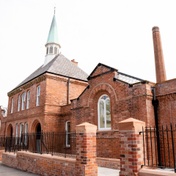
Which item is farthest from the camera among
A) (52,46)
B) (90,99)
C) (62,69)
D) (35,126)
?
(52,46)

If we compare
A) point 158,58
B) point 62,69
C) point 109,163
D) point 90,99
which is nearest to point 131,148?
point 109,163

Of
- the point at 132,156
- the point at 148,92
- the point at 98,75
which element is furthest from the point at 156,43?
the point at 132,156

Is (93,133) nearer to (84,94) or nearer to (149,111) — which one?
(149,111)

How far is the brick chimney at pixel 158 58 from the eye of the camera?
16406 mm

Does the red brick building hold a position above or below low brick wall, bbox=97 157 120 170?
above

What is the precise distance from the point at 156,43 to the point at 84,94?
853cm

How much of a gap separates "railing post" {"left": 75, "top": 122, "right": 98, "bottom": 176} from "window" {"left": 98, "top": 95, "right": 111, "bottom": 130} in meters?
5.00

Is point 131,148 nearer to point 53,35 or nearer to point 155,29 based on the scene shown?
point 155,29

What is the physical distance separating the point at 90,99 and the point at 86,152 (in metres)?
6.59

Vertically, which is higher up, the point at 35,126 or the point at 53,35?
the point at 53,35

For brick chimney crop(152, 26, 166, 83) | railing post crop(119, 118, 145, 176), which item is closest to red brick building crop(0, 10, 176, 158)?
brick chimney crop(152, 26, 166, 83)

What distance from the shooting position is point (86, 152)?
22.0 feet

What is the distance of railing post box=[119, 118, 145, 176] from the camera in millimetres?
4918

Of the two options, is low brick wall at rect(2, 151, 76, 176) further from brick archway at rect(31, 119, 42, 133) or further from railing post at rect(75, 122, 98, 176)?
brick archway at rect(31, 119, 42, 133)
